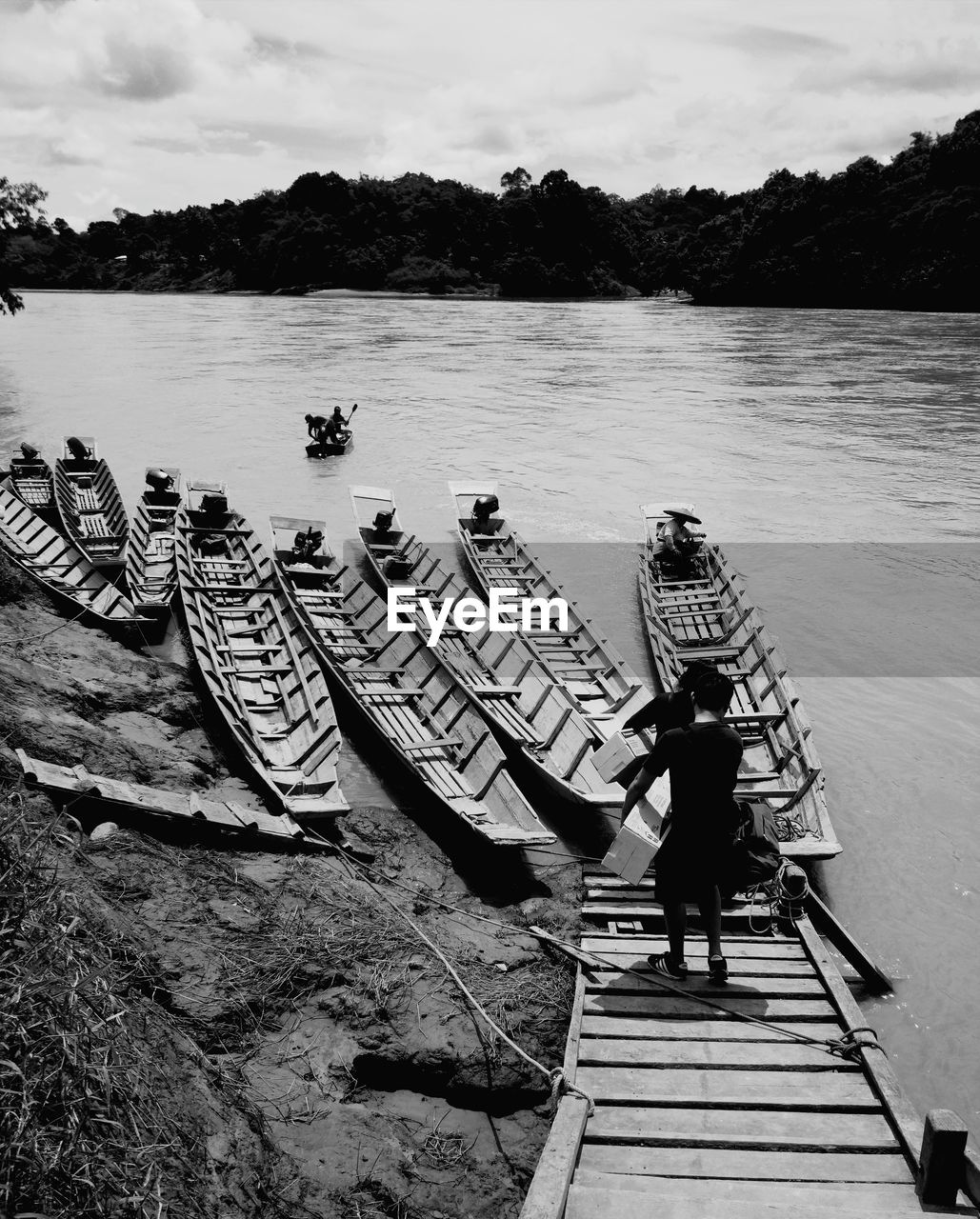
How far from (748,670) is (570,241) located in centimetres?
7910

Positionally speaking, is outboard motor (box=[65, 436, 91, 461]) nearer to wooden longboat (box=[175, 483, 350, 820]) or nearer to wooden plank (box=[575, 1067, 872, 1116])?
wooden longboat (box=[175, 483, 350, 820])

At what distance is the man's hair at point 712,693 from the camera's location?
479cm

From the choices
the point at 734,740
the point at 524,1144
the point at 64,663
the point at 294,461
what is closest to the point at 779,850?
the point at 734,740

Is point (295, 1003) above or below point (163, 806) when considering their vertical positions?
below

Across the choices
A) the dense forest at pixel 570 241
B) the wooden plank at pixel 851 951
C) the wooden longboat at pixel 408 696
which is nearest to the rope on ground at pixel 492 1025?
the wooden longboat at pixel 408 696

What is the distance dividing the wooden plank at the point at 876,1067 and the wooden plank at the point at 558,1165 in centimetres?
133

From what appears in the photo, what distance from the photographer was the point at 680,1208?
3.39 metres

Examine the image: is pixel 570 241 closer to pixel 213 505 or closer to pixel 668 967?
pixel 213 505

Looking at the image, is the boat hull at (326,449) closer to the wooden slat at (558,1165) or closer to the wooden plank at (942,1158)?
the wooden slat at (558,1165)

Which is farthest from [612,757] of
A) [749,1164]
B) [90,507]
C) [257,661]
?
[90,507]

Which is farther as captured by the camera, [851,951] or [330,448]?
[330,448]

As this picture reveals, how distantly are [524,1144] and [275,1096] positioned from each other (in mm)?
1283

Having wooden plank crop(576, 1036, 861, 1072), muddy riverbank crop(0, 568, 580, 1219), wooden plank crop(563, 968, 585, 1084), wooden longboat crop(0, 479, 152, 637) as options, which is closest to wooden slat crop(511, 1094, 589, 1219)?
wooden plank crop(563, 968, 585, 1084)

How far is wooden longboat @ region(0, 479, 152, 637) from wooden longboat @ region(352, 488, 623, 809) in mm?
3576
